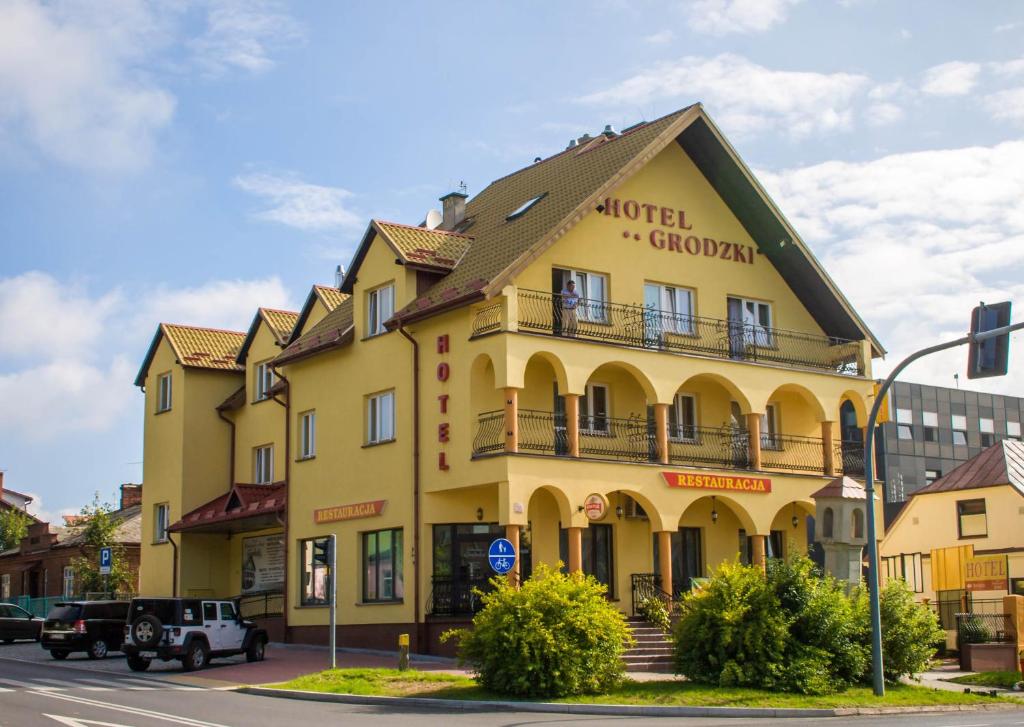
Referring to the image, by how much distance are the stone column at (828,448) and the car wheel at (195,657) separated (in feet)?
54.8

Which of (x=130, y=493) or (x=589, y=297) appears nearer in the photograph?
(x=589, y=297)

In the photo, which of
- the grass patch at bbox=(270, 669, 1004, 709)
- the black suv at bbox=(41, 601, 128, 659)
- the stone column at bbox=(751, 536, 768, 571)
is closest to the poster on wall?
the black suv at bbox=(41, 601, 128, 659)

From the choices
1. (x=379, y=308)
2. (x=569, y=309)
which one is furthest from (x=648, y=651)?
(x=379, y=308)

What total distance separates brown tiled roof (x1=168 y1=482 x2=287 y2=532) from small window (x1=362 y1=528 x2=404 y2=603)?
436 centimetres

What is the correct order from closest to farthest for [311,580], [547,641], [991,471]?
1. [547,641]
2. [311,580]
3. [991,471]

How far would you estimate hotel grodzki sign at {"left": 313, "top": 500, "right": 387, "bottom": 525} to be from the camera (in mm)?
32594

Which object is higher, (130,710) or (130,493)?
(130,493)

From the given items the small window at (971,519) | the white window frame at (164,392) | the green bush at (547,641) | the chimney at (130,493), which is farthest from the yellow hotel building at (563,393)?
the chimney at (130,493)

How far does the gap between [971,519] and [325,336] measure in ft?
78.5

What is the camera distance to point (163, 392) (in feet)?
144

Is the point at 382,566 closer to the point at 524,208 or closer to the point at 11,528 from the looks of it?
the point at 524,208

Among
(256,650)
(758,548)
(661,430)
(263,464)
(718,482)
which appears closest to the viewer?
(256,650)

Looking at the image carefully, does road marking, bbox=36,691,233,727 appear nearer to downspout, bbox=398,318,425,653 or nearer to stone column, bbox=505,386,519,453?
downspout, bbox=398,318,425,653

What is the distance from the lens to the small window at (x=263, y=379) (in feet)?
133
